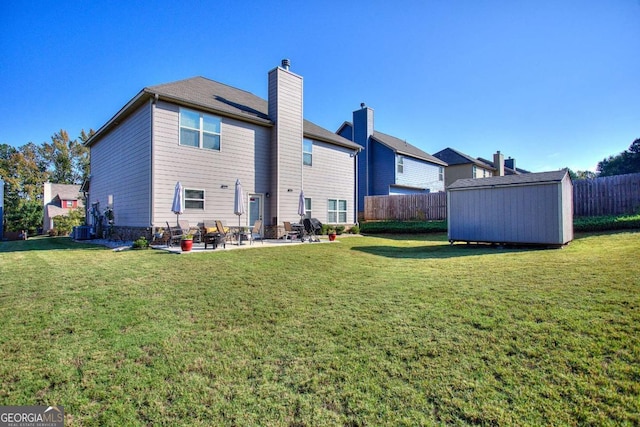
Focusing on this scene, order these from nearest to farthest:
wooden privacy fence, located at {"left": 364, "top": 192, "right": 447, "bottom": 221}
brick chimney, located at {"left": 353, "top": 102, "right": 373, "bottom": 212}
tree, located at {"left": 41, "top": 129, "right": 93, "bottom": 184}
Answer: wooden privacy fence, located at {"left": 364, "top": 192, "right": 447, "bottom": 221}, brick chimney, located at {"left": 353, "top": 102, "right": 373, "bottom": 212}, tree, located at {"left": 41, "top": 129, "right": 93, "bottom": 184}

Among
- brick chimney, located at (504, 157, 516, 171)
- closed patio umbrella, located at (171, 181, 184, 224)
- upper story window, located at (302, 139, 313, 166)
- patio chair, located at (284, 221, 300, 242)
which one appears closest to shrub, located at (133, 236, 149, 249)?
closed patio umbrella, located at (171, 181, 184, 224)

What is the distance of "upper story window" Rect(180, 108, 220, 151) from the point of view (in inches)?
475

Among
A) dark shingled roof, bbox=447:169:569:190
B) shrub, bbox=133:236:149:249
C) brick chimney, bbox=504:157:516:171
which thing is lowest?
shrub, bbox=133:236:149:249

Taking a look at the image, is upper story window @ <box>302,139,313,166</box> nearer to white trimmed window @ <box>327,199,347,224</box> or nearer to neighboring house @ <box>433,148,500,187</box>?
white trimmed window @ <box>327,199,347,224</box>

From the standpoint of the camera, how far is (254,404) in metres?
A: 2.64

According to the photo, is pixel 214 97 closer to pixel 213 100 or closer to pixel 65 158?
pixel 213 100

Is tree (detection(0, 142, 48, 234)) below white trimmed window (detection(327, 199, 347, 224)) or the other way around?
the other way around

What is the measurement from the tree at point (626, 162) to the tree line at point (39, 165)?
228 feet

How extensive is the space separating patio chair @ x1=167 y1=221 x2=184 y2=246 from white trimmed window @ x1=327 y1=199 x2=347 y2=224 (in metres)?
8.62

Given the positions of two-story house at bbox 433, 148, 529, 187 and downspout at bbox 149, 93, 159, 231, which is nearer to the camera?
downspout at bbox 149, 93, 159, 231

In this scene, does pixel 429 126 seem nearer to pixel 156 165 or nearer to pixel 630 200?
pixel 630 200

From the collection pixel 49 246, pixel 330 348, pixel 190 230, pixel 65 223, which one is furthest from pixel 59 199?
pixel 330 348

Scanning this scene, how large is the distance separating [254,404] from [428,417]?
1.45 m

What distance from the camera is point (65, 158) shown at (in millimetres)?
45906
